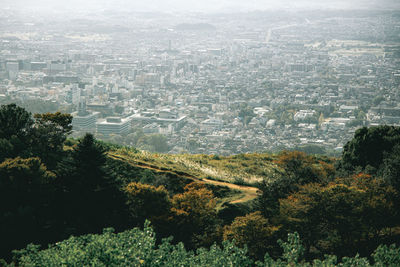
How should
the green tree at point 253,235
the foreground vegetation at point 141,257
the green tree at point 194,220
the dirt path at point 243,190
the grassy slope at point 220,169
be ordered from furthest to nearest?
the grassy slope at point 220,169 → the dirt path at point 243,190 → the green tree at point 194,220 → the green tree at point 253,235 → the foreground vegetation at point 141,257

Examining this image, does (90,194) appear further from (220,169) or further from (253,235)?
(220,169)

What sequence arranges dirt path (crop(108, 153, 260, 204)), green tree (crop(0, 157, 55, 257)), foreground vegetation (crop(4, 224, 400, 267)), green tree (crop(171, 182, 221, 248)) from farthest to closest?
dirt path (crop(108, 153, 260, 204)) → green tree (crop(171, 182, 221, 248)) → green tree (crop(0, 157, 55, 257)) → foreground vegetation (crop(4, 224, 400, 267))

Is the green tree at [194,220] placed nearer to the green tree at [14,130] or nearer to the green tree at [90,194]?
the green tree at [90,194]

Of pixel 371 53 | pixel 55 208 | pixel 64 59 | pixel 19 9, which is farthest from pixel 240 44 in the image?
pixel 55 208

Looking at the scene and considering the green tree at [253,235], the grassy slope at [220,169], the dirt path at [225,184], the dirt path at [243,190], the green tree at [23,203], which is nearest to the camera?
the green tree at [253,235]

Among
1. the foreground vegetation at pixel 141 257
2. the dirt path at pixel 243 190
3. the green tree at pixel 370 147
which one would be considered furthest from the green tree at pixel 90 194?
the green tree at pixel 370 147

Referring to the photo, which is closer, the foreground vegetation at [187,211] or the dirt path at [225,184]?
the foreground vegetation at [187,211]

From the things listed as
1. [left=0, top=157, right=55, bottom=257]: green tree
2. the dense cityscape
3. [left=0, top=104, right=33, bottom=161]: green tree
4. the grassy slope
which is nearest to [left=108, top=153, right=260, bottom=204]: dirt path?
the grassy slope

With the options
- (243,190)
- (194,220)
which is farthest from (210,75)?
(194,220)

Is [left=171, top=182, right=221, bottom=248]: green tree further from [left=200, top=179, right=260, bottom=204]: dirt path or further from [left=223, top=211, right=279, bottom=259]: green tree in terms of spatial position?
[left=200, top=179, right=260, bottom=204]: dirt path
